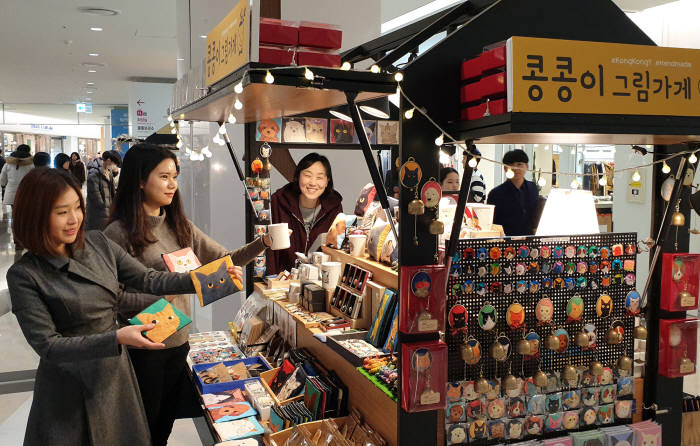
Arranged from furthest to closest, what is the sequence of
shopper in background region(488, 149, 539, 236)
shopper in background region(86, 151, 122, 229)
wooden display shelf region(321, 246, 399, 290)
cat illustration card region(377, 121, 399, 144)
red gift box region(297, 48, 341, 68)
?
shopper in background region(86, 151, 122, 229), cat illustration card region(377, 121, 399, 144), shopper in background region(488, 149, 539, 236), wooden display shelf region(321, 246, 399, 290), red gift box region(297, 48, 341, 68)

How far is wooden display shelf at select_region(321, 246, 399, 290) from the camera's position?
2627mm

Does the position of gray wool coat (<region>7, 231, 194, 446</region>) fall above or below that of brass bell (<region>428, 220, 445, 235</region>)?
below

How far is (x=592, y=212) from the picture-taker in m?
2.63

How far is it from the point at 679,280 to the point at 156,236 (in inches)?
99.7

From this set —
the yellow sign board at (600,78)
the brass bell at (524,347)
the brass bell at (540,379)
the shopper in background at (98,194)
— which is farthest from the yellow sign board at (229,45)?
the shopper in background at (98,194)

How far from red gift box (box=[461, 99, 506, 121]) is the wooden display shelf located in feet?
2.64

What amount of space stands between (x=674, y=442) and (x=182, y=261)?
247 cm

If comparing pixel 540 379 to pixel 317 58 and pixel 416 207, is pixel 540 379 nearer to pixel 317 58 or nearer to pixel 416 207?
pixel 416 207

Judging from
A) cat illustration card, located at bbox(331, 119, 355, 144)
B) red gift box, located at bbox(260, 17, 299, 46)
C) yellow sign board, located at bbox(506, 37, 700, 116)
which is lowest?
yellow sign board, located at bbox(506, 37, 700, 116)

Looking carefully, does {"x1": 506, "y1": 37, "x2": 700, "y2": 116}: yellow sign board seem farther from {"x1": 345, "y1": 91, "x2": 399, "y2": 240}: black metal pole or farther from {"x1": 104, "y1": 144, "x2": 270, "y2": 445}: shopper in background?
{"x1": 104, "y1": 144, "x2": 270, "y2": 445}: shopper in background

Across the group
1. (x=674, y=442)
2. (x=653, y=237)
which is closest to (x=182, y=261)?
(x=653, y=237)

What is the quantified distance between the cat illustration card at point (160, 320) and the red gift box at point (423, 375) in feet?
3.12

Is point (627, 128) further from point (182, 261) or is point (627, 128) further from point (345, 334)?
point (182, 261)

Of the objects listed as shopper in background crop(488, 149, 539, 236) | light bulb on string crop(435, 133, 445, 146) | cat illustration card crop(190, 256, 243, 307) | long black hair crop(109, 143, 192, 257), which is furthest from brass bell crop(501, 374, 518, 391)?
shopper in background crop(488, 149, 539, 236)
